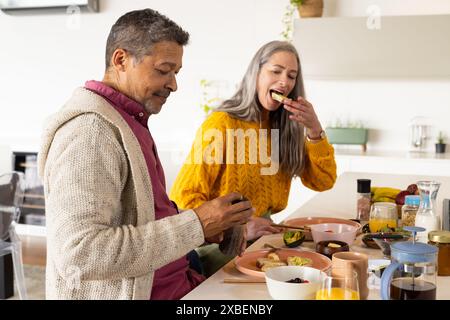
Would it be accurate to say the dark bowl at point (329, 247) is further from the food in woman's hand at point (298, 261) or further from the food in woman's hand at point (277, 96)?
the food in woman's hand at point (277, 96)

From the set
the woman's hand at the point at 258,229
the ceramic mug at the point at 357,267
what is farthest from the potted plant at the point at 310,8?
the ceramic mug at the point at 357,267

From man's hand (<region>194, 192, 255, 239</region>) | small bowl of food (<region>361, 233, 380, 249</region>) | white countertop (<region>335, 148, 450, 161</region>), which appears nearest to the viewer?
man's hand (<region>194, 192, 255, 239</region>)

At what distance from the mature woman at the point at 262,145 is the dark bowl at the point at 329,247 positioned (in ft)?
1.01

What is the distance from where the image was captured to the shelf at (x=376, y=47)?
3.62 m

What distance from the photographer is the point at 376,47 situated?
371 centimetres

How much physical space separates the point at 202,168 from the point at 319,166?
0.50 m

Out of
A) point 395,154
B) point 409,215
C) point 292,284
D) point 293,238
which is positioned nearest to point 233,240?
point 293,238

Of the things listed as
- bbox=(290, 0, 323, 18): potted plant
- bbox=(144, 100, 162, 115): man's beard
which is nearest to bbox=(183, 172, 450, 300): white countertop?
bbox=(144, 100, 162, 115): man's beard

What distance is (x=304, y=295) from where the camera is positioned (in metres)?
1.04

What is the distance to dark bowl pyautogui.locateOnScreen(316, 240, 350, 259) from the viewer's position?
139cm

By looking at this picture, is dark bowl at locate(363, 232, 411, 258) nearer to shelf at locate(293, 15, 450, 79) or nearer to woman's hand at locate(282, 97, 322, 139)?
→ woman's hand at locate(282, 97, 322, 139)

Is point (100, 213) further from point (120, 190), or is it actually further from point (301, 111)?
point (301, 111)

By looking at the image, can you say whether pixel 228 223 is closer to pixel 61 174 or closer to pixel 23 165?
pixel 61 174

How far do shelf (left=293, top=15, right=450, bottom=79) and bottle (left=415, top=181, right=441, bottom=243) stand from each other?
242 centimetres
